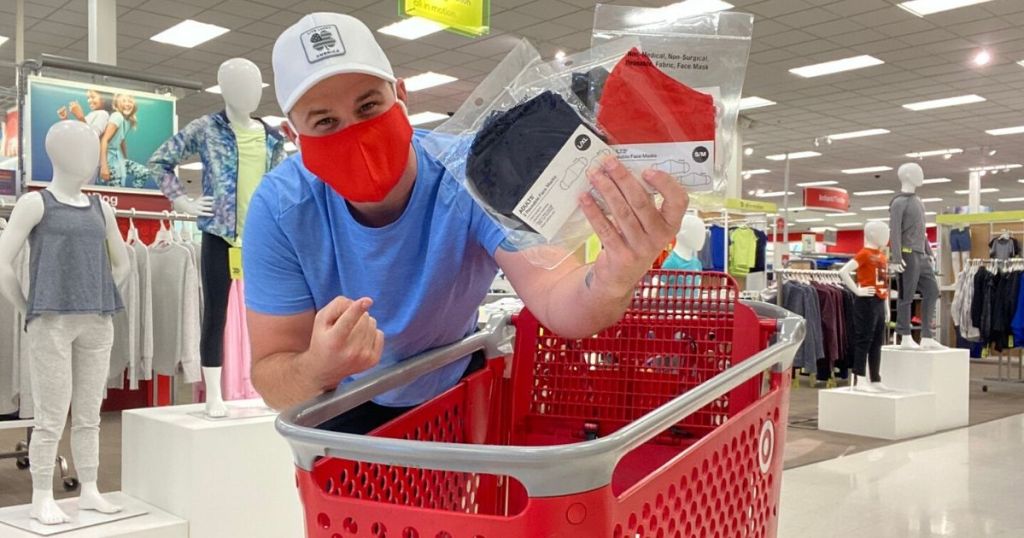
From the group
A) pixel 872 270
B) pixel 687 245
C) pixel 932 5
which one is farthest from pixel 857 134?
pixel 687 245

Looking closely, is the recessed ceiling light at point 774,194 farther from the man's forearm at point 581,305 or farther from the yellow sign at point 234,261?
the man's forearm at point 581,305

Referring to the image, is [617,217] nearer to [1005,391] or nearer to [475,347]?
[475,347]

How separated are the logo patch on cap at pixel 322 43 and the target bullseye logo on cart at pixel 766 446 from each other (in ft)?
2.66

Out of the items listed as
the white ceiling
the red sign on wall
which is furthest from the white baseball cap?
the red sign on wall

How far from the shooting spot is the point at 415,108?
45.3 feet

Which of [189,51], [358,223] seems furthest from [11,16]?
[358,223]

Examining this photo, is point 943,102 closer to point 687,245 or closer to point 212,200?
point 687,245

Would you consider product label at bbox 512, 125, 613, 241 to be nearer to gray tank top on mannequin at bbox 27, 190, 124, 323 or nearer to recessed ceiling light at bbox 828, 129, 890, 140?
gray tank top on mannequin at bbox 27, 190, 124, 323

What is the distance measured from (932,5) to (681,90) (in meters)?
9.24

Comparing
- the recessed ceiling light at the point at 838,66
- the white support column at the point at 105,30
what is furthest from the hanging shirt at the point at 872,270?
the white support column at the point at 105,30

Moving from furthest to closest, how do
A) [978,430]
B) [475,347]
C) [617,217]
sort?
[978,430], [475,347], [617,217]

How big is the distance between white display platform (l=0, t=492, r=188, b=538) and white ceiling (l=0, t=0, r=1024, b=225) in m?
5.57

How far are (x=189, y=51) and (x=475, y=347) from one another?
34.6 ft

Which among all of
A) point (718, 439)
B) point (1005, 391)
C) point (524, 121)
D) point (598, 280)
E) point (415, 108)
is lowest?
point (1005, 391)
